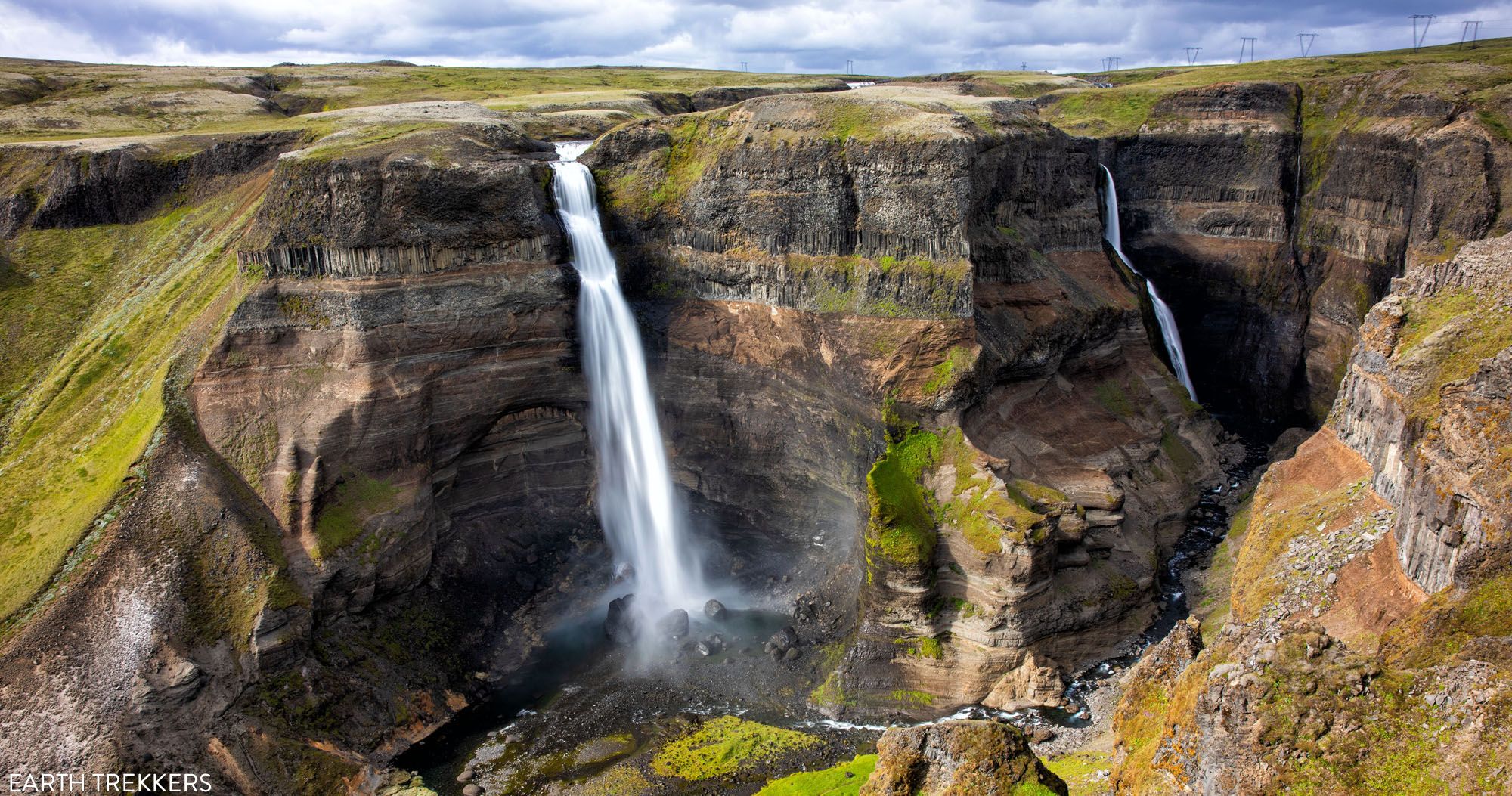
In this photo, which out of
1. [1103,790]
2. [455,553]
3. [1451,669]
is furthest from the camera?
[455,553]

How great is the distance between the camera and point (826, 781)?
26922 mm

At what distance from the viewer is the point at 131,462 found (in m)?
33.7

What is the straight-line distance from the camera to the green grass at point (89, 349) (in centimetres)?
3303

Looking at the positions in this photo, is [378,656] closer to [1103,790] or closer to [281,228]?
[281,228]

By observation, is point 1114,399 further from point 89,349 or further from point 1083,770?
point 89,349

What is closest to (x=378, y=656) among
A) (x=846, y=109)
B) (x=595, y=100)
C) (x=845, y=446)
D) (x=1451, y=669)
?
(x=845, y=446)

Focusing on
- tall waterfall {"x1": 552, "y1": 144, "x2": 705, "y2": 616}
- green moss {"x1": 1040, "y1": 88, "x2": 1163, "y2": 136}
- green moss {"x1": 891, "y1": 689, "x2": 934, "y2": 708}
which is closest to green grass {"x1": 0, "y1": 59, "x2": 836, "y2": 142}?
tall waterfall {"x1": 552, "y1": 144, "x2": 705, "y2": 616}

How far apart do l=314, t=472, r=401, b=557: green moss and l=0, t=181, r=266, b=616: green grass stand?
6651 millimetres

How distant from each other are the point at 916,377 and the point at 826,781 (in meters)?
15.3

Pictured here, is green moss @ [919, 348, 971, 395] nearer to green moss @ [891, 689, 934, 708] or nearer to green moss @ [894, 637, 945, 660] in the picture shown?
green moss @ [894, 637, 945, 660]

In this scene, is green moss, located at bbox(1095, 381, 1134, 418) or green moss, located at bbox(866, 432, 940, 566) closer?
green moss, located at bbox(866, 432, 940, 566)

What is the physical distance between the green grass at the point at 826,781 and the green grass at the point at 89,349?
2409 cm

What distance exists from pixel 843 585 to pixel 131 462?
85.3 ft

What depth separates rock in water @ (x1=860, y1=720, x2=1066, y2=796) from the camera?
17172mm
